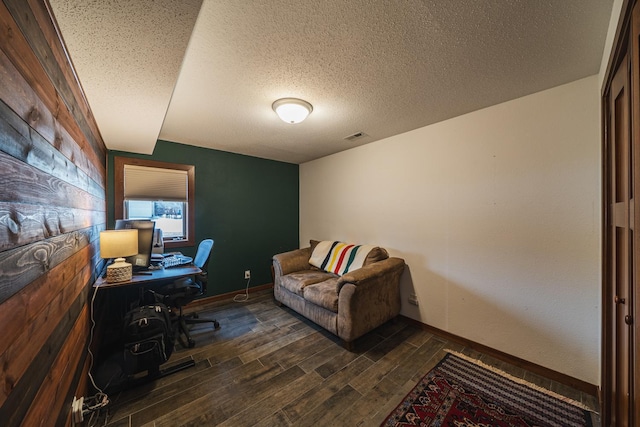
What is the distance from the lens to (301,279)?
300cm

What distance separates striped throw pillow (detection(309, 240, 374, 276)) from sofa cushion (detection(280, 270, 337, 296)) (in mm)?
129

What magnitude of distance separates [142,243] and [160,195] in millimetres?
1066

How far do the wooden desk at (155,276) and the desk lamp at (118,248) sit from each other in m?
0.06

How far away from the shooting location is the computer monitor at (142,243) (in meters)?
2.32

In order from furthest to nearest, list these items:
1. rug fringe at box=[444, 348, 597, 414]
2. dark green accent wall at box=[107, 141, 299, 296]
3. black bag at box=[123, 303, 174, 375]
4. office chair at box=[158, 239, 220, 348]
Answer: dark green accent wall at box=[107, 141, 299, 296], office chair at box=[158, 239, 220, 348], black bag at box=[123, 303, 174, 375], rug fringe at box=[444, 348, 597, 414]

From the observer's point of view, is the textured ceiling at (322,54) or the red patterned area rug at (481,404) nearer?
the textured ceiling at (322,54)

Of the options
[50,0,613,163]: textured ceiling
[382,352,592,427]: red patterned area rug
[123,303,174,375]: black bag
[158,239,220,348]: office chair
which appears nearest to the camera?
[50,0,613,163]: textured ceiling

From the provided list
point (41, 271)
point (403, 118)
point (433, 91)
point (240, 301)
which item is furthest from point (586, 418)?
point (240, 301)

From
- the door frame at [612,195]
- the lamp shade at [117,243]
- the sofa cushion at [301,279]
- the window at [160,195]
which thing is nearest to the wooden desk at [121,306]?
the lamp shade at [117,243]

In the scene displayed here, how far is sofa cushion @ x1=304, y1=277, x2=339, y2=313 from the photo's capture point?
95.7 inches

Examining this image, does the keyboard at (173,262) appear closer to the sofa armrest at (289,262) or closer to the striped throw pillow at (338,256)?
the sofa armrest at (289,262)

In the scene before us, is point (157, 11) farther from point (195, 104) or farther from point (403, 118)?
point (403, 118)

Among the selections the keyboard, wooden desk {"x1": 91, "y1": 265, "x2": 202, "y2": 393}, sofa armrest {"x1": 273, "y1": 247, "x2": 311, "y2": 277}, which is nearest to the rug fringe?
sofa armrest {"x1": 273, "y1": 247, "x2": 311, "y2": 277}

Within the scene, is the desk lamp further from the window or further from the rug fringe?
the rug fringe
